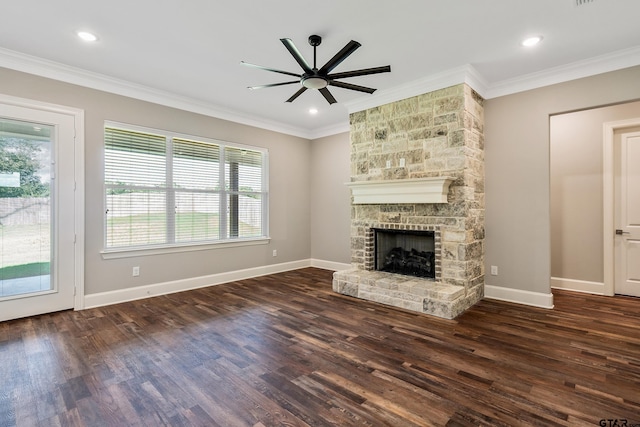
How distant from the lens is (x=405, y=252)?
4.63 m

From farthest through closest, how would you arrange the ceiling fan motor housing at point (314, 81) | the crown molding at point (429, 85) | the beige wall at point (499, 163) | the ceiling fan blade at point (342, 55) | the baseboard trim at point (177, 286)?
1. the baseboard trim at point (177, 286)
2. the crown molding at point (429, 85)
3. the beige wall at point (499, 163)
4. the ceiling fan motor housing at point (314, 81)
5. the ceiling fan blade at point (342, 55)

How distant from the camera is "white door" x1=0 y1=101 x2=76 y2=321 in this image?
336 cm

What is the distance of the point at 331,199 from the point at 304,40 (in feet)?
11.3

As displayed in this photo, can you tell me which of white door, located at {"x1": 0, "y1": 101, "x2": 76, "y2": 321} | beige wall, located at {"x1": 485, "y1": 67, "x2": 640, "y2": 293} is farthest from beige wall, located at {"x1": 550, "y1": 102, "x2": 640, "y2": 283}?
white door, located at {"x1": 0, "y1": 101, "x2": 76, "y2": 321}

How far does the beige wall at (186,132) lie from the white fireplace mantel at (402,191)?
6.20 ft

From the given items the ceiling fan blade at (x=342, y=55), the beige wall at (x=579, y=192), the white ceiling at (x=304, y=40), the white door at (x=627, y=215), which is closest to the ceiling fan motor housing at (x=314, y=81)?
the ceiling fan blade at (x=342, y=55)

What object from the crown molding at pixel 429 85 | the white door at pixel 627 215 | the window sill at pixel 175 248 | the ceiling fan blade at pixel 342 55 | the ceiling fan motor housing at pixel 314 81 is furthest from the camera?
the white door at pixel 627 215

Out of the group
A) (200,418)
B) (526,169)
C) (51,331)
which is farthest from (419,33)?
(51,331)

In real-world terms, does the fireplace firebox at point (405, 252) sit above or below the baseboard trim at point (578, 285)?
above

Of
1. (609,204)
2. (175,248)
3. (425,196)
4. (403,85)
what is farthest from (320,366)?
(609,204)

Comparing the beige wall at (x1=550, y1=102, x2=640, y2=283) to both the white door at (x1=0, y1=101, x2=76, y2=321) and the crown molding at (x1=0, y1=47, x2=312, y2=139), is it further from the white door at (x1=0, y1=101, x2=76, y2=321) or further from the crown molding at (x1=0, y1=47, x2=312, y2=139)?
the white door at (x1=0, y1=101, x2=76, y2=321)

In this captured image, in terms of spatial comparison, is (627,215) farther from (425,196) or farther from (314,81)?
(314,81)

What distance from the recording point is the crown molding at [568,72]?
3268 millimetres

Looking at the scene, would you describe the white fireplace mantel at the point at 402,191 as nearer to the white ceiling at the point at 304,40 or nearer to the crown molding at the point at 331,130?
the white ceiling at the point at 304,40
